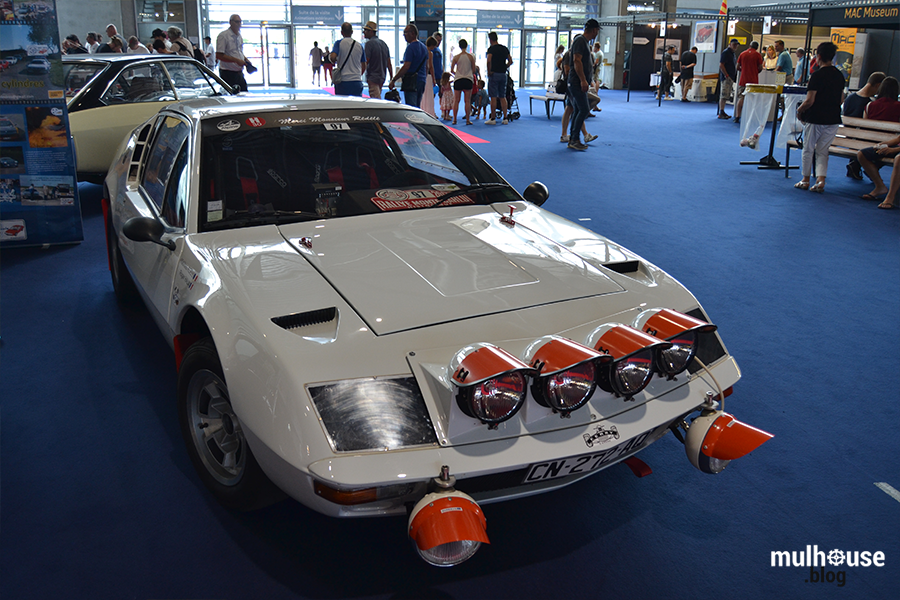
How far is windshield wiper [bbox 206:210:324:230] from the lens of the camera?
266 centimetres

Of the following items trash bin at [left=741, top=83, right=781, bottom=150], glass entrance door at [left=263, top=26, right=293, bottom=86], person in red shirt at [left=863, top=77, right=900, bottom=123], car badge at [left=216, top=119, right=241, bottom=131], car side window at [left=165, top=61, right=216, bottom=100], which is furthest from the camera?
glass entrance door at [left=263, top=26, right=293, bottom=86]

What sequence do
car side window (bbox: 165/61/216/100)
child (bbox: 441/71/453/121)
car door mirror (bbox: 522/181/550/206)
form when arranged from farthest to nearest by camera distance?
child (bbox: 441/71/453/121)
car side window (bbox: 165/61/216/100)
car door mirror (bbox: 522/181/550/206)

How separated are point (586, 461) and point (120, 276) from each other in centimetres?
313

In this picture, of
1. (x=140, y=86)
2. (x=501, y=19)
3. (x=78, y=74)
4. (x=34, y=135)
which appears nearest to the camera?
(x=34, y=135)

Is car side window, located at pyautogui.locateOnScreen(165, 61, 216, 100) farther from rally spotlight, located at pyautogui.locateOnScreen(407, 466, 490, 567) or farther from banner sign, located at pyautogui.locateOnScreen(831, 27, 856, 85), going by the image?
banner sign, located at pyautogui.locateOnScreen(831, 27, 856, 85)

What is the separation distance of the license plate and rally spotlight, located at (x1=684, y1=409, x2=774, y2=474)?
0.21 m

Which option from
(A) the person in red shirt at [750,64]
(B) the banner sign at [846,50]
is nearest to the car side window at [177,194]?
(A) the person in red shirt at [750,64]

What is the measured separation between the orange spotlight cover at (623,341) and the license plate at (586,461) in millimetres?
221

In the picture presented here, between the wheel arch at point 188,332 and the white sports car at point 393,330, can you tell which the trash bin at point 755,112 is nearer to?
the white sports car at point 393,330

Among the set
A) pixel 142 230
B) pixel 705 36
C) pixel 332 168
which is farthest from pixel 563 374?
pixel 705 36

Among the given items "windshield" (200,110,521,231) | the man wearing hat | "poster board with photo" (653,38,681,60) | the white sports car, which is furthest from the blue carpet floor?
"poster board with photo" (653,38,681,60)

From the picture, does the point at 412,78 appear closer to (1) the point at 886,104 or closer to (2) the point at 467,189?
(1) the point at 886,104

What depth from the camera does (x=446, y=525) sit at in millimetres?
1613

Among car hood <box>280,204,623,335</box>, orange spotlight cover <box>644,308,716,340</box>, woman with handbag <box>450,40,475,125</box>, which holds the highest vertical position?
woman with handbag <box>450,40,475,125</box>
